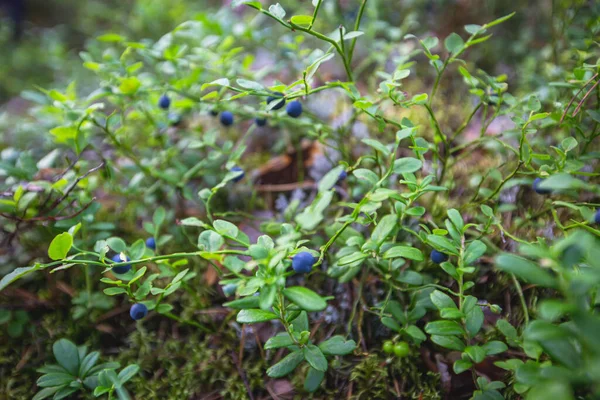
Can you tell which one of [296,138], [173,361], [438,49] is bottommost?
[173,361]

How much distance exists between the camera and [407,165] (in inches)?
40.0

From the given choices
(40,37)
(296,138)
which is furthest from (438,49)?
(40,37)

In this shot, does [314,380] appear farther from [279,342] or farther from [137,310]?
[137,310]

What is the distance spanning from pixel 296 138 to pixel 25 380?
1.40 m

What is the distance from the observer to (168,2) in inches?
113

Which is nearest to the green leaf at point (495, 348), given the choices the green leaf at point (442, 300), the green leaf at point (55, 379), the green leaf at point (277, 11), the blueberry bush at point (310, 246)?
the blueberry bush at point (310, 246)

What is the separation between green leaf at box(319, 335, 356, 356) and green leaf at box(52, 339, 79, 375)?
74 cm

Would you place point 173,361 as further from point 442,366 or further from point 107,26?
point 107,26

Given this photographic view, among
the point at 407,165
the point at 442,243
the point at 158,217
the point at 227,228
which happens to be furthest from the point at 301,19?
the point at 158,217

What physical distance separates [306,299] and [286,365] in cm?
30

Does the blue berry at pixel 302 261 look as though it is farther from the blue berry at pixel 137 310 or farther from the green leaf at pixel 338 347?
the blue berry at pixel 137 310

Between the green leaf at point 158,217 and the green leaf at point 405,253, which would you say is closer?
the green leaf at point 405,253

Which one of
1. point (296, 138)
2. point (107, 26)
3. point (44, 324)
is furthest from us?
point (107, 26)

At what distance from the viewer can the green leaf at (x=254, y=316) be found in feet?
3.19
